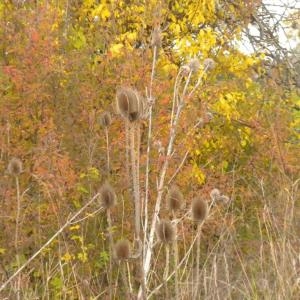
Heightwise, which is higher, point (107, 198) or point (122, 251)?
point (107, 198)

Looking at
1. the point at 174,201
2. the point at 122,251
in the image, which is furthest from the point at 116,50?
the point at 122,251

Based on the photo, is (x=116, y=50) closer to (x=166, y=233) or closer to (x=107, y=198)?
(x=107, y=198)

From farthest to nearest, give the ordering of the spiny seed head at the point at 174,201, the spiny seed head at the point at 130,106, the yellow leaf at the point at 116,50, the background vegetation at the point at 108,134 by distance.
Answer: the yellow leaf at the point at 116,50 < the background vegetation at the point at 108,134 < the spiny seed head at the point at 174,201 < the spiny seed head at the point at 130,106

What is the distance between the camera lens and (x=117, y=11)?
610 centimetres

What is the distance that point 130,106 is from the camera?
1.95 m

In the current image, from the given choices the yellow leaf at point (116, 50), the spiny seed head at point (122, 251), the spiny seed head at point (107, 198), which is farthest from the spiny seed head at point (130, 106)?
the yellow leaf at point (116, 50)

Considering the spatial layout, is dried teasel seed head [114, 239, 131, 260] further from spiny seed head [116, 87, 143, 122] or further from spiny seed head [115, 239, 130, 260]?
spiny seed head [116, 87, 143, 122]

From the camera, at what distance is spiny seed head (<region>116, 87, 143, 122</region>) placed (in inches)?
76.9

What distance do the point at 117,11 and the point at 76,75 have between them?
109cm

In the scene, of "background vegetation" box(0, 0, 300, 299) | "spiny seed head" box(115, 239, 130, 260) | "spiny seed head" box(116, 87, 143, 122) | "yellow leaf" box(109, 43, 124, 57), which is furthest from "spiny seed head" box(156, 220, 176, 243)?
"yellow leaf" box(109, 43, 124, 57)

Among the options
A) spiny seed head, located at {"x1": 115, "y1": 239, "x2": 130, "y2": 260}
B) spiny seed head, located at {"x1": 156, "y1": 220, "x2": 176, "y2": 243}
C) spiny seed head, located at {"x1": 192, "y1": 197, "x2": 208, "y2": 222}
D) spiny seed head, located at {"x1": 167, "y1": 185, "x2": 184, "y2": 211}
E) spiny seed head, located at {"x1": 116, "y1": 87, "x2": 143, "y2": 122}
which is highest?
spiny seed head, located at {"x1": 116, "y1": 87, "x2": 143, "y2": 122}

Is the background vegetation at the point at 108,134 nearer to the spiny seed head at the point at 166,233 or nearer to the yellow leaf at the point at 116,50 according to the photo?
the yellow leaf at the point at 116,50

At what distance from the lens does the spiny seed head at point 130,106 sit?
6.40ft

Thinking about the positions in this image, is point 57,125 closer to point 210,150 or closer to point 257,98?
point 210,150
